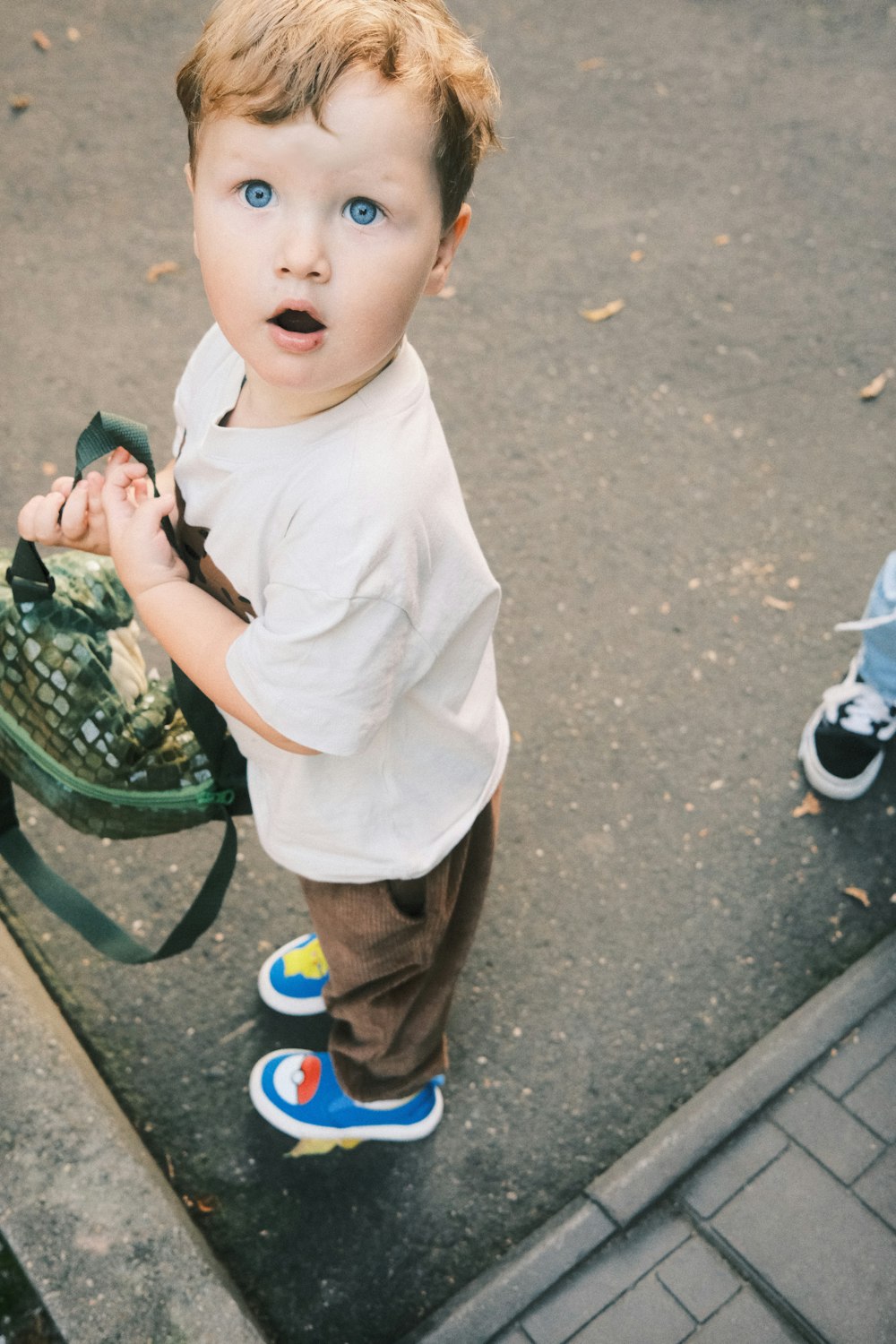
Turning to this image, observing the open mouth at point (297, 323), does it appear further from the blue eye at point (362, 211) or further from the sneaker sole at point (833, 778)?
the sneaker sole at point (833, 778)

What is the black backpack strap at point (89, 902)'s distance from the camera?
1.87 meters

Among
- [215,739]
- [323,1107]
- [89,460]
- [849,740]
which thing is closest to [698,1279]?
[323,1107]

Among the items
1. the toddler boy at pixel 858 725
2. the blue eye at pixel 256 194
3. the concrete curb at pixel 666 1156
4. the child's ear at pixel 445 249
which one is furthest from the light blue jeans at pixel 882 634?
the blue eye at pixel 256 194

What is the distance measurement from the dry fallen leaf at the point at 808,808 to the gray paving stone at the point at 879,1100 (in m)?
0.63

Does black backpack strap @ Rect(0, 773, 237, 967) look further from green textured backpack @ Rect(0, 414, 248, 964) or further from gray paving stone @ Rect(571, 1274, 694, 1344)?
gray paving stone @ Rect(571, 1274, 694, 1344)

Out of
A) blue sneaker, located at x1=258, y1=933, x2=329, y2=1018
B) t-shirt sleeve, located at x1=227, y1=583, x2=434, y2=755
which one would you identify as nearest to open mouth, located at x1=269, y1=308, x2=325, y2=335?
t-shirt sleeve, located at x1=227, y1=583, x2=434, y2=755

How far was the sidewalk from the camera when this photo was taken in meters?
1.98

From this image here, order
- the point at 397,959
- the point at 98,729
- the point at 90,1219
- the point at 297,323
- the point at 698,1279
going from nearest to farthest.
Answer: the point at 297,323, the point at 98,729, the point at 397,959, the point at 90,1219, the point at 698,1279

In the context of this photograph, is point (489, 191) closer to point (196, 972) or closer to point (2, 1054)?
point (196, 972)

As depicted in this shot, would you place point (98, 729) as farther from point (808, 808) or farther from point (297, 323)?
point (808, 808)

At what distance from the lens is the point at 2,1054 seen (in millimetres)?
2195

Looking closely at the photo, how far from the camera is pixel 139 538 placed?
1.49m

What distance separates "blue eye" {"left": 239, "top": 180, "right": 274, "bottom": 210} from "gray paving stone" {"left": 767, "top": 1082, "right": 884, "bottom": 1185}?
2.06 m

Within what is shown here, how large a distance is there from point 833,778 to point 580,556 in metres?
0.97
